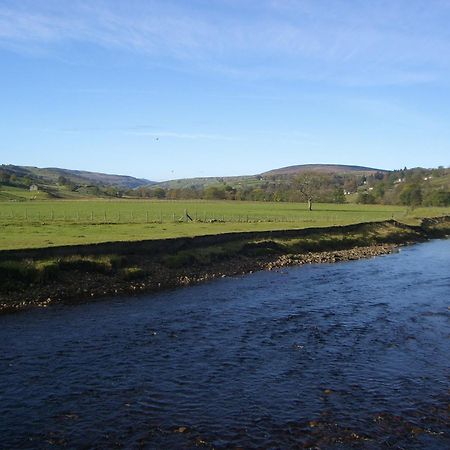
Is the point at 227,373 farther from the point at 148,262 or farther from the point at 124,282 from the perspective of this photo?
the point at 148,262

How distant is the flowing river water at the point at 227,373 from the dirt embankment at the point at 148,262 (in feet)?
8.59

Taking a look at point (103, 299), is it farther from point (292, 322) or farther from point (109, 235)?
point (109, 235)

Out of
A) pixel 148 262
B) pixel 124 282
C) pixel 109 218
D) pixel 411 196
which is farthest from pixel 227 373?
pixel 411 196

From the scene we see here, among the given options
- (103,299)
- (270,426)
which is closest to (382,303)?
(103,299)

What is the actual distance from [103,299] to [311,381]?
52.7ft

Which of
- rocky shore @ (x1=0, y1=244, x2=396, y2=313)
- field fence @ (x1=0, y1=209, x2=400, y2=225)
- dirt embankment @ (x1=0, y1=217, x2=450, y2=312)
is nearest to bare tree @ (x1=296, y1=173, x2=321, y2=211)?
field fence @ (x1=0, y1=209, x2=400, y2=225)

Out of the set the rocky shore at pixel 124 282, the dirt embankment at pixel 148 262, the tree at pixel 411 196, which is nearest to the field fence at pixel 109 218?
the dirt embankment at pixel 148 262

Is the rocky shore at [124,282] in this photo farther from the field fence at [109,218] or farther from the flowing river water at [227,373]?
the field fence at [109,218]

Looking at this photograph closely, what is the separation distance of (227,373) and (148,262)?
20.8 metres

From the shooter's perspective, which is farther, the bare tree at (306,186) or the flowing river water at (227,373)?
the bare tree at (306,186)

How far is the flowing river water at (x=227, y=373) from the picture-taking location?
14180 mm

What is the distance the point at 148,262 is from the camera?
38.5 m

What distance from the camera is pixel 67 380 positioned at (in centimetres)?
1752

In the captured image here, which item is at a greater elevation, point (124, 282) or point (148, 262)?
point (148, 262)
